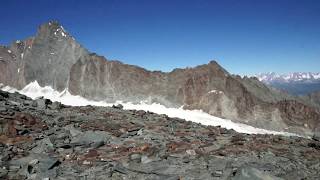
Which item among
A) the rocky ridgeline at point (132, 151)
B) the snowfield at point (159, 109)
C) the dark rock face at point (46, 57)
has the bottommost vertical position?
the rocky ridgeline at point (132, 151)

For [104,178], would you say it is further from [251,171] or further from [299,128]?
[299,128]

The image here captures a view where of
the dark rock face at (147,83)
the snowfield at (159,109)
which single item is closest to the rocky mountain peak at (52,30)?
the dark rock face at (147,83)

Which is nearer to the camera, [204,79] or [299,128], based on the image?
[299,128]

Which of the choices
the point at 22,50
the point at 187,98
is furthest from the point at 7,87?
the point at 187,98

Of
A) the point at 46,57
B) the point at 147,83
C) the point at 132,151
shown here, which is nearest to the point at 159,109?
the point at 147,83

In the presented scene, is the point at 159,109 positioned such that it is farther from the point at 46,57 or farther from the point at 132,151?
the point at 132,151

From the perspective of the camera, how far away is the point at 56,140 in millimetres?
19188

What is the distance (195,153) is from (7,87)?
282 ft

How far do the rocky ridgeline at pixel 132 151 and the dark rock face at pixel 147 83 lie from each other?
1754 inches

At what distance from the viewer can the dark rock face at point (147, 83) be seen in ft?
222

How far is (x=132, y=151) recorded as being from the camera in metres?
17.9

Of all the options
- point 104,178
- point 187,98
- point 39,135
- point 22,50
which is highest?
point 22,50

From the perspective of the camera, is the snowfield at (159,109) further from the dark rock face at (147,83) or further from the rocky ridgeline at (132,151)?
the rocky ridgeline at (132,151)

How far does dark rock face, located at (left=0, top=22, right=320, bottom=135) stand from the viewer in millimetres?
67688
